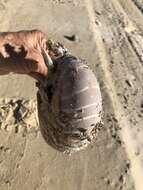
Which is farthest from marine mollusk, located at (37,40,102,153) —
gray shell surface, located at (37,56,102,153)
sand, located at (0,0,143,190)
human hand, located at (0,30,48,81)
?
sand, located at (0,0,143,190)

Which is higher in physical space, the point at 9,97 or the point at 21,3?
the point at 9,97

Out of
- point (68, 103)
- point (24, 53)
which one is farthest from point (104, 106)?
point (24, 53)

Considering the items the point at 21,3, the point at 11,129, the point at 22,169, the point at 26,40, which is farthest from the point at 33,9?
the point at 26,40

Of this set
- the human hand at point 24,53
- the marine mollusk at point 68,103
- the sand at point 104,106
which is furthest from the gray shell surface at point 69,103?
the sand at point 104,106

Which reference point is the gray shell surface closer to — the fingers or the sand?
the fingers

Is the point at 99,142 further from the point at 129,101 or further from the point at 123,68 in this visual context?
the point at 123,68

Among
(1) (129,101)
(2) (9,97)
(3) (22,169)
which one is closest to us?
(3) (22,169)

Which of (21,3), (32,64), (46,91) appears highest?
(32,64)

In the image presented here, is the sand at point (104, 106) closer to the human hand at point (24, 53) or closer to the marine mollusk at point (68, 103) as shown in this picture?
the marine mollusk at point (68, 103)
